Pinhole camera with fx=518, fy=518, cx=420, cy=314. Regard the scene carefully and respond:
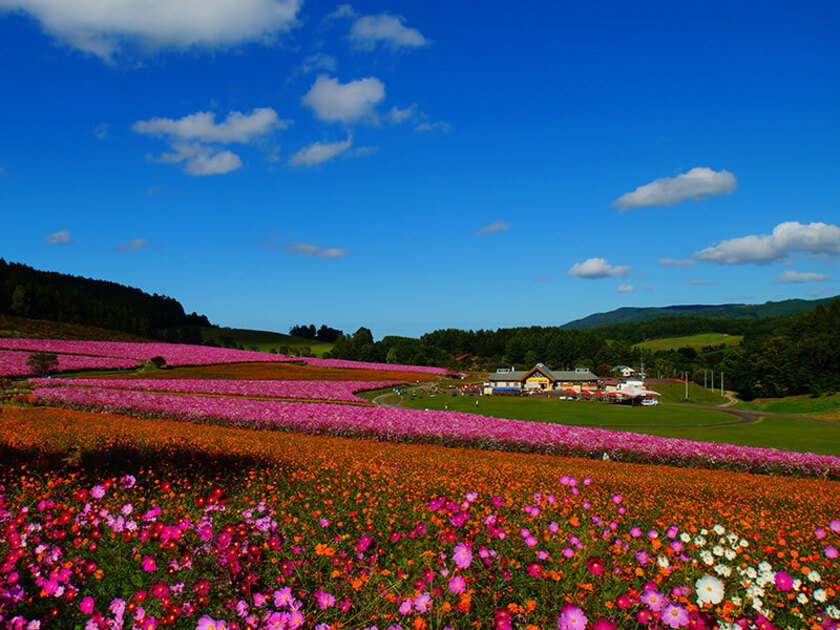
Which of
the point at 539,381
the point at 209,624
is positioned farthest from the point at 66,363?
the point at 539,381

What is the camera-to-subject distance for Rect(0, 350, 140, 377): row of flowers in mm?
42062

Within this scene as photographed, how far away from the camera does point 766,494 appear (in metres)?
12.5

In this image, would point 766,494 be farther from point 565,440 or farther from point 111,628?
point 111,628

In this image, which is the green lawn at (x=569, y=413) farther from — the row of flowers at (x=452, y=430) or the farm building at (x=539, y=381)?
the farm building at (x=539, y=381)

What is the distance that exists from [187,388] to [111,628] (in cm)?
3879

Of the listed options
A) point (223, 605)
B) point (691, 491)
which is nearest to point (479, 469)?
point (691, 491)

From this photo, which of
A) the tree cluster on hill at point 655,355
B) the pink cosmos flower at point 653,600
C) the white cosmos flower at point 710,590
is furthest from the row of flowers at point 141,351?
the white cosmos flower at point 710,590

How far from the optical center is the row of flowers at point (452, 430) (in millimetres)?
19906

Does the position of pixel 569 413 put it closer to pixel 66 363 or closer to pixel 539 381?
pixel 66 363

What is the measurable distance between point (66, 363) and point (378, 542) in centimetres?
5247

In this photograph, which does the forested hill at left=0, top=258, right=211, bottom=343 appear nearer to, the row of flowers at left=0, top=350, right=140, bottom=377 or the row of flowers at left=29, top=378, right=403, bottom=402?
the row of flowers at left=0, top=350, right=140, bottom=377

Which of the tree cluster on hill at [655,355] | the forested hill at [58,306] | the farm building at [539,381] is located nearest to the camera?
the forested hill at [58,306]

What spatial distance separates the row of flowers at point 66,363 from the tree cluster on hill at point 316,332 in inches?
3687


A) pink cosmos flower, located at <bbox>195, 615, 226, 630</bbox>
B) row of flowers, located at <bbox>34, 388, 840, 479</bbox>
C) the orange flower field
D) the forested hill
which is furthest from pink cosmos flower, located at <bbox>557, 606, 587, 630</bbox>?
the forested hill
